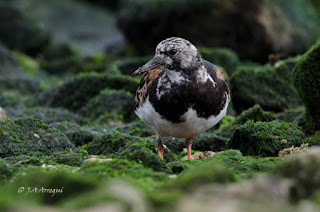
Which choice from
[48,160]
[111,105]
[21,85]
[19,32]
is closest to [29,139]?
[48,160]

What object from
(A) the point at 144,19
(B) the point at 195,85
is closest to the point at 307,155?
(B) the point at 195,85

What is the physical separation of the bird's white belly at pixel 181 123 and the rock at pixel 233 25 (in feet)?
30.1

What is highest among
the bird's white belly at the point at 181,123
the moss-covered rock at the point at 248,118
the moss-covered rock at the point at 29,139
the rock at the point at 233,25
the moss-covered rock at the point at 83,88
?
the rock at the point at 233,25

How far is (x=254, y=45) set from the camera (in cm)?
1528

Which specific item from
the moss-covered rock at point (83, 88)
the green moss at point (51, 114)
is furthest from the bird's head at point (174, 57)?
the moss-covered rock at point (83, 88)

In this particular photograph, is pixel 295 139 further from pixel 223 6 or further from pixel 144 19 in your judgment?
pixel 144 19

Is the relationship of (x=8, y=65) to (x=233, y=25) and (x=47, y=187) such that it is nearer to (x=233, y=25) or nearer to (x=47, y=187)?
(x=233, y=25)

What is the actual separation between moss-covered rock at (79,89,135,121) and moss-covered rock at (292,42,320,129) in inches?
148

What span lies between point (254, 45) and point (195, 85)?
31.6 feet

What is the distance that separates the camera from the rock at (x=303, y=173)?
134 inches

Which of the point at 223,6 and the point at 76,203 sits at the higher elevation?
the point at 223,6

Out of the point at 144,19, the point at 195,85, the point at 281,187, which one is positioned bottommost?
the point at 281,187

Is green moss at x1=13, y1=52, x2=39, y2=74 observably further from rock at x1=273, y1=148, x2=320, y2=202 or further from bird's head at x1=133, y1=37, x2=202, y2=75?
rock at x1=273, y1=148, x2=320, y2=202

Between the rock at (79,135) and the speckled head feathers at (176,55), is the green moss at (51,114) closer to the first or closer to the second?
the rock at (79,135)
